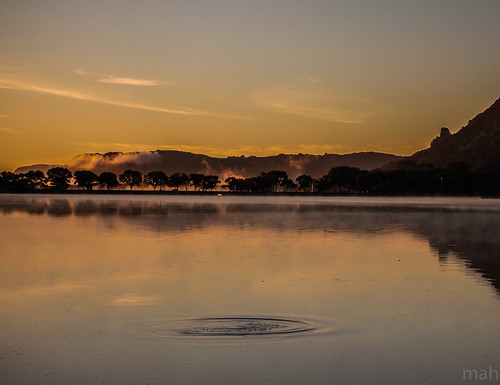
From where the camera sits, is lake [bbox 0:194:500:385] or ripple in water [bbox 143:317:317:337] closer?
lake [bbox 0:194:500:385]

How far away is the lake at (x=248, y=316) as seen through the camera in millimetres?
10633

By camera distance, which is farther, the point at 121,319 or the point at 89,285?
the point at 89,285

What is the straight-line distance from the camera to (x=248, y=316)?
14531mm

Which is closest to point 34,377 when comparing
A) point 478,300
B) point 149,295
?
point 149,295

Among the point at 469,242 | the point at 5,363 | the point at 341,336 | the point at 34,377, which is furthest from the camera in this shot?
the point at 469,242

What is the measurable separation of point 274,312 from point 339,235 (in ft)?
78.0

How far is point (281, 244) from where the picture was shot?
32.2 metres

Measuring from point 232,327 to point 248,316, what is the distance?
1.15 metres

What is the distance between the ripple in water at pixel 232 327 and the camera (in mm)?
12953

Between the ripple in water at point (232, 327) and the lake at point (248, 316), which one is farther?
the ripple in water at point (232, 327)

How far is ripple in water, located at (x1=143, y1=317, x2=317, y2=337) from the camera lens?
510 inches

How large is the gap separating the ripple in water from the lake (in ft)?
0.14

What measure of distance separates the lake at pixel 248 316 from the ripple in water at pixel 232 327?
0.04 m

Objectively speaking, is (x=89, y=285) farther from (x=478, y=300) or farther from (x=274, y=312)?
(x=478, y=300)
